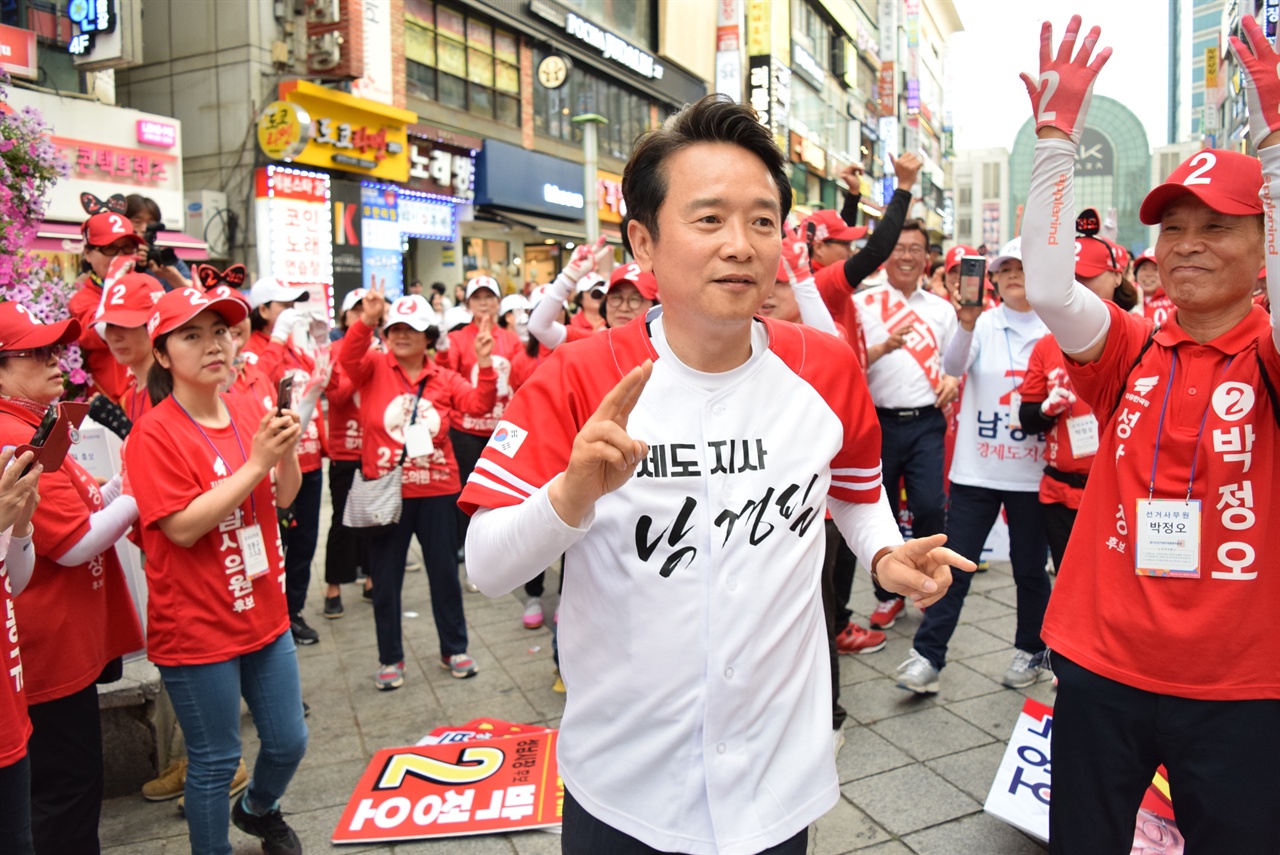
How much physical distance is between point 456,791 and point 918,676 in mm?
2309

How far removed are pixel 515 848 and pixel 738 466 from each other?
2.30m

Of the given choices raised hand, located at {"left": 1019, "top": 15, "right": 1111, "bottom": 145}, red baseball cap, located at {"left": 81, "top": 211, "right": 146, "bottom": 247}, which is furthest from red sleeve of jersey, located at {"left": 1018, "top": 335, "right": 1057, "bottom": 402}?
red baseball cap, located at {"left": 81, "top": 211, "right": 146, "bottom": 247}

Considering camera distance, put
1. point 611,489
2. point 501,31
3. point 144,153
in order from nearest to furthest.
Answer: point 611,489, point 144,153, point 501,31

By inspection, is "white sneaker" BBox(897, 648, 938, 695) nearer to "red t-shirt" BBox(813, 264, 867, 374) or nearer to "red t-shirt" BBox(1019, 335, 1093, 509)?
"red t-shirt" BBox(1019, 335, 1093, 509)

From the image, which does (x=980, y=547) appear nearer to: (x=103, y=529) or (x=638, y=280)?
(x=638, y=280)

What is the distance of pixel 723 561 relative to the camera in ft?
5.91

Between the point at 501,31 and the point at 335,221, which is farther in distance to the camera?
the point at 501,31

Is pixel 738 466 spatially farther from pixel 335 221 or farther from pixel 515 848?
pixel 335 221

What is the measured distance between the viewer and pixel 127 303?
3.73 m

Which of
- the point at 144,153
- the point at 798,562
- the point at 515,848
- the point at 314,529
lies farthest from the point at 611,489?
the point at 144,153

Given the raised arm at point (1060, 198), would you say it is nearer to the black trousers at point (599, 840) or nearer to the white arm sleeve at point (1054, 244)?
the white arm sleeve at point (1054, 244)

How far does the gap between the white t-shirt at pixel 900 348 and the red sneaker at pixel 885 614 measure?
136 cm

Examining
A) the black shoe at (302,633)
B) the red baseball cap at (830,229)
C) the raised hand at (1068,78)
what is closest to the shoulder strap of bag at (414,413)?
the black shoe at (302,633)

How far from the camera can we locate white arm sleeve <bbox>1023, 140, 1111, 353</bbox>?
2311 millimetres
